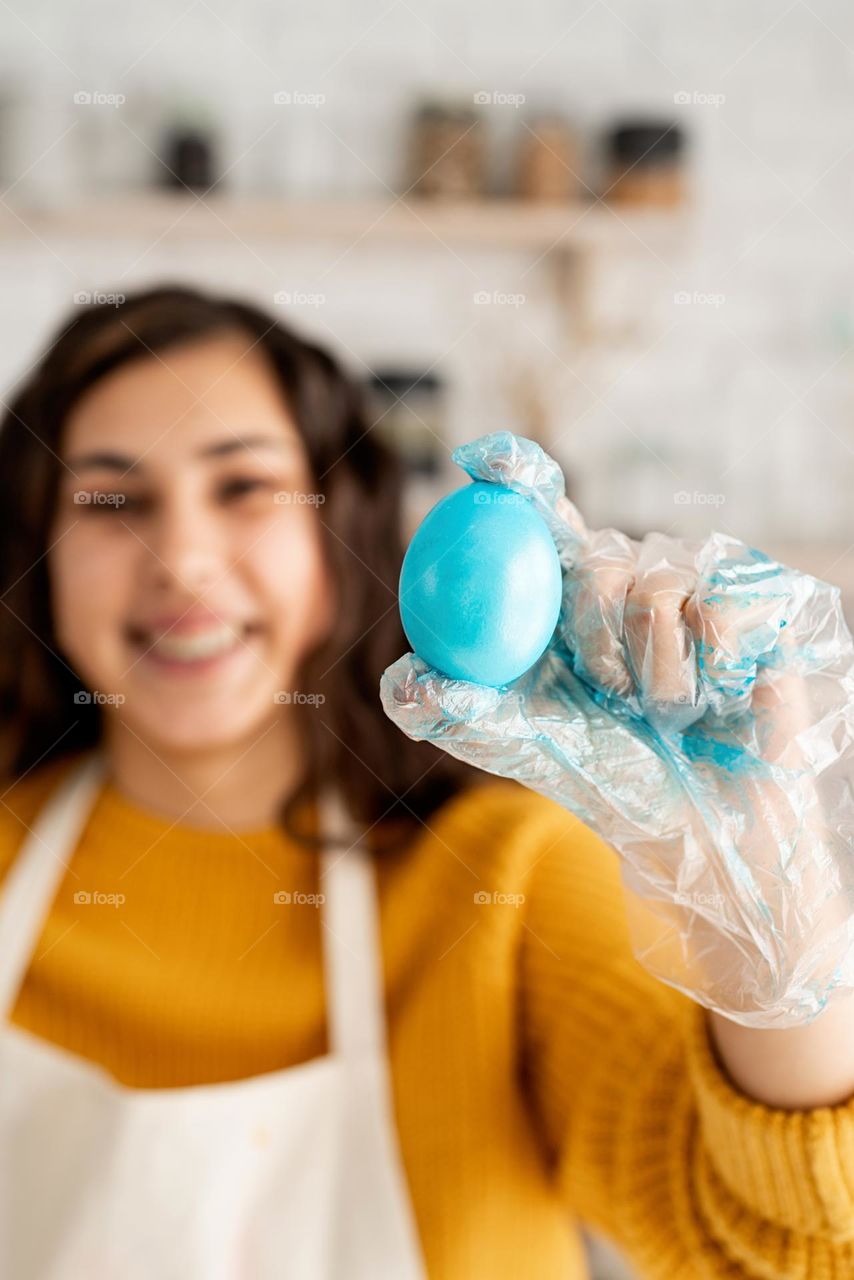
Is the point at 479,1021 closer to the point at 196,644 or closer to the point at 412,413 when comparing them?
the point at 196,644

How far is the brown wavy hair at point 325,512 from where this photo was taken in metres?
0.96

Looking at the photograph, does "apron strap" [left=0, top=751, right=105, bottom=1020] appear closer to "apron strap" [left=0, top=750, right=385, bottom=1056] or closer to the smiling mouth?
"apron strap" [left=0, top=750, right=385, bottom=1056]

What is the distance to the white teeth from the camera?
35.6 inches

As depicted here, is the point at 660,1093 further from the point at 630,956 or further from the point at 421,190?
the point at 421,190

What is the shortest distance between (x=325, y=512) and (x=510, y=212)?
1.00m

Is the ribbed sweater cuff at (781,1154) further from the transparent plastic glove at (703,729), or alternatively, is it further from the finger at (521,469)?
the finger at (521,469)

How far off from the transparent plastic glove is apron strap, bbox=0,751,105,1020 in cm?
59

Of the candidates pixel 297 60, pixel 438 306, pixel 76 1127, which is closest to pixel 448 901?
pixel 76 1127

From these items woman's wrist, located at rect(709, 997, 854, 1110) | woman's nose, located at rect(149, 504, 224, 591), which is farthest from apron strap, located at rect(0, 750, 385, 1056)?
woman's wrist, located at rect(709, 997, 854, 1110)

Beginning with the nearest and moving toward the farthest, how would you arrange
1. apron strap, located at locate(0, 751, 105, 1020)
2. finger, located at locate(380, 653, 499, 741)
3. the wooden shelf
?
finger, located at locate(380, 653, 499, 741) < apron strap, located at locate(0, 751, 105, 1020) < the wooden shelf

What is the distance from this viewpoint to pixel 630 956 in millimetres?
733

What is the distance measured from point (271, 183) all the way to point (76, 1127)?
60.3 inches

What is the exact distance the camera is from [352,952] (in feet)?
2.81

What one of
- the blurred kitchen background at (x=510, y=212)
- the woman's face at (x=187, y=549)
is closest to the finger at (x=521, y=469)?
the woman's face at (x=187, y=549)
